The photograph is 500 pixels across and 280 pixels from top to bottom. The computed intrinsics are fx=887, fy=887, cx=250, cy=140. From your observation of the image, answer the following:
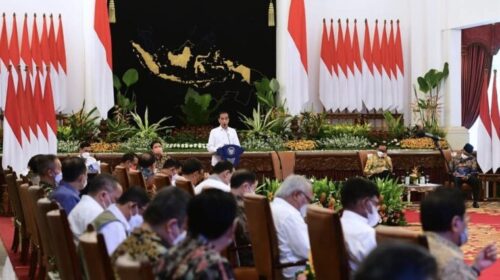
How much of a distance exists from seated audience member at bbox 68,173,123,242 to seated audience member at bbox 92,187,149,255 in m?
0.49

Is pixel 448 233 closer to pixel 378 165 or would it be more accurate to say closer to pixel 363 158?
pixel 378 165

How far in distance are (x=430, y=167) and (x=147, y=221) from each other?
41.4ft

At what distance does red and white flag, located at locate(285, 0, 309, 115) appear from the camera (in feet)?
56.6

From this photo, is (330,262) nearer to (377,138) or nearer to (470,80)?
(377,138)

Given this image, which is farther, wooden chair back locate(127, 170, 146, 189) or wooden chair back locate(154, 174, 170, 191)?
wooden chair back locate(127, 170, 146, 189)

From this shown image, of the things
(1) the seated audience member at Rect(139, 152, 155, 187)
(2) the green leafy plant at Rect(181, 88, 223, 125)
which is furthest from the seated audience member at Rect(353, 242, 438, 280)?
(2) the green leafy plant at Rect(181, 88, 223, 125)

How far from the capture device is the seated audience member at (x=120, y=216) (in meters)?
4.79

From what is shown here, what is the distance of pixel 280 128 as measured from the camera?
52.9 ft

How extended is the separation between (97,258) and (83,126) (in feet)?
39.4

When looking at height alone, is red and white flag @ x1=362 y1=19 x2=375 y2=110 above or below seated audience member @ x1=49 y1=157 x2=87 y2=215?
above

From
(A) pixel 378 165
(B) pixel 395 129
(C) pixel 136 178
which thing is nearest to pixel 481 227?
(A) pixel 378 165

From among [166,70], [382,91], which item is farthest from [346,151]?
[166,70]

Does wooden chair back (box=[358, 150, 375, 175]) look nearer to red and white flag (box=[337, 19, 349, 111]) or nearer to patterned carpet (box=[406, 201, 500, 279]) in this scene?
patterned carpet (box=[406, 201, 500, 279])

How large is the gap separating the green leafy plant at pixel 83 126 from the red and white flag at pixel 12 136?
2.81 metres
